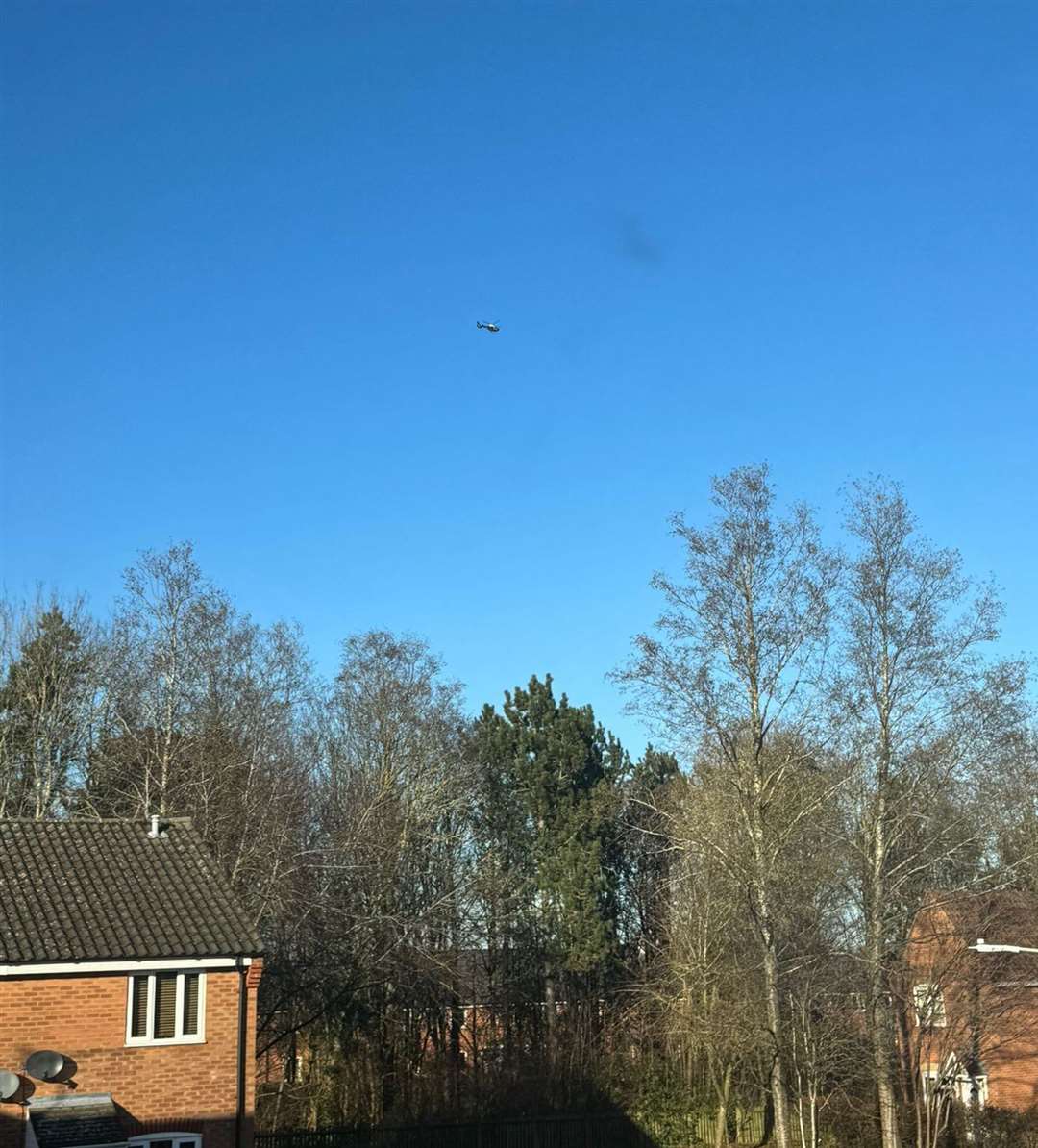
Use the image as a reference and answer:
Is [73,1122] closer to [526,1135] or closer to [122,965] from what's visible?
[122,965]

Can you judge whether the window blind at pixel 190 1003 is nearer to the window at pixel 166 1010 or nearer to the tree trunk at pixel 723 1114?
the window at pixel 166 1010

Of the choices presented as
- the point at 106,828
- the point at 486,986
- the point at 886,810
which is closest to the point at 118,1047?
the point at 106,828

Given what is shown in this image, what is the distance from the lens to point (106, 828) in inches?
989

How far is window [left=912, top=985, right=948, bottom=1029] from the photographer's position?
2802 centimetres

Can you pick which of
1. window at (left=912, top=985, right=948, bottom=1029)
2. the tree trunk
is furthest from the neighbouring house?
the tree trunk

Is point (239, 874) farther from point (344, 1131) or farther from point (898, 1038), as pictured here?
point (898, 1038)

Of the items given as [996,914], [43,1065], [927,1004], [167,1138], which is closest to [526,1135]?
[927,1004]

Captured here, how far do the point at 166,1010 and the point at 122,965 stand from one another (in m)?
1.24

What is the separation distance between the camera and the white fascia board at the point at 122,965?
68.7ft

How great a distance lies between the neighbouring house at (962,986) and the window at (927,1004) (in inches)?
0.9

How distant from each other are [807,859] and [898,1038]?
4857 mm

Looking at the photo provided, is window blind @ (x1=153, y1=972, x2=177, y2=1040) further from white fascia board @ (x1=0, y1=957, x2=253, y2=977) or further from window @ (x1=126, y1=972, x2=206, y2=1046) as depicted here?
white fascia board @ (x1=0, y1=957, x2=253, y2=977)

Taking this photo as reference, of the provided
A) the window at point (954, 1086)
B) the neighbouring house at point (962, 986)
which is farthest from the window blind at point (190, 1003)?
the window at point (954, 1086)

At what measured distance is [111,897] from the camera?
22969 mm
